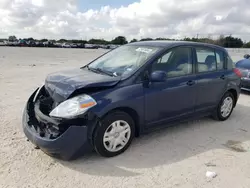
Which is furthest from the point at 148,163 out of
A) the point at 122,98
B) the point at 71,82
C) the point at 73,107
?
the point at 71,82

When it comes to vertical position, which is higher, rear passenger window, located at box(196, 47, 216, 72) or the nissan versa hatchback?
rear passenger window, located at box(196, 47, 216, 72)

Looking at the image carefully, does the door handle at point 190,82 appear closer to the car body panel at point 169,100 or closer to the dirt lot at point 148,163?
the car body panel at point 169,100

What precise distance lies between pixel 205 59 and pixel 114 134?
2543 mm

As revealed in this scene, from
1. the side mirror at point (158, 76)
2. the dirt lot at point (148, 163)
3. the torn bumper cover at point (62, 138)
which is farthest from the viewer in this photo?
the side mirror at point (158, 76)

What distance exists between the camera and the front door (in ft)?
13.3

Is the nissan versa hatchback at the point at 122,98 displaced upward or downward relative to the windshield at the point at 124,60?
downward

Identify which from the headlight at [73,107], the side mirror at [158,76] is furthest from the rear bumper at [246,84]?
the headlight at [73,107]

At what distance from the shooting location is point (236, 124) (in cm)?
543

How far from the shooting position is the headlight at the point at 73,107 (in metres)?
3.31

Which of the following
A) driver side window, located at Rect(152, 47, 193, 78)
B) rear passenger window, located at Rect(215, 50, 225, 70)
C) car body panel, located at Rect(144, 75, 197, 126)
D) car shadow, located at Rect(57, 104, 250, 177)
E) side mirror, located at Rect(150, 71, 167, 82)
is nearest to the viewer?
car shadow, located at Rect(57, 104, 250, 177)

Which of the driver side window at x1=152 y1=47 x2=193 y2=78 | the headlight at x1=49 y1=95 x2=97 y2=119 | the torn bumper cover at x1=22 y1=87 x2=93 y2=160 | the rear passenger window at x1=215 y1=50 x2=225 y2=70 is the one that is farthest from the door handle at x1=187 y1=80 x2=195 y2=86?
the torn bumper cover at x1=22 y1=87 x2=93 y2=160

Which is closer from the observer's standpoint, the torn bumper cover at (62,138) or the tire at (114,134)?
the torn bumper cover at (62,138)

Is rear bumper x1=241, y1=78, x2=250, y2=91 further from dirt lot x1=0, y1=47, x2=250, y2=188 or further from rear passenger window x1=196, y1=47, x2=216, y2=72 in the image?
dirt lot x1=0, y1=47, x2=250, y2=188

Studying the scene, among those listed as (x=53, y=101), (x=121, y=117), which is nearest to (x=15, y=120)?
(x=53, y=101)
